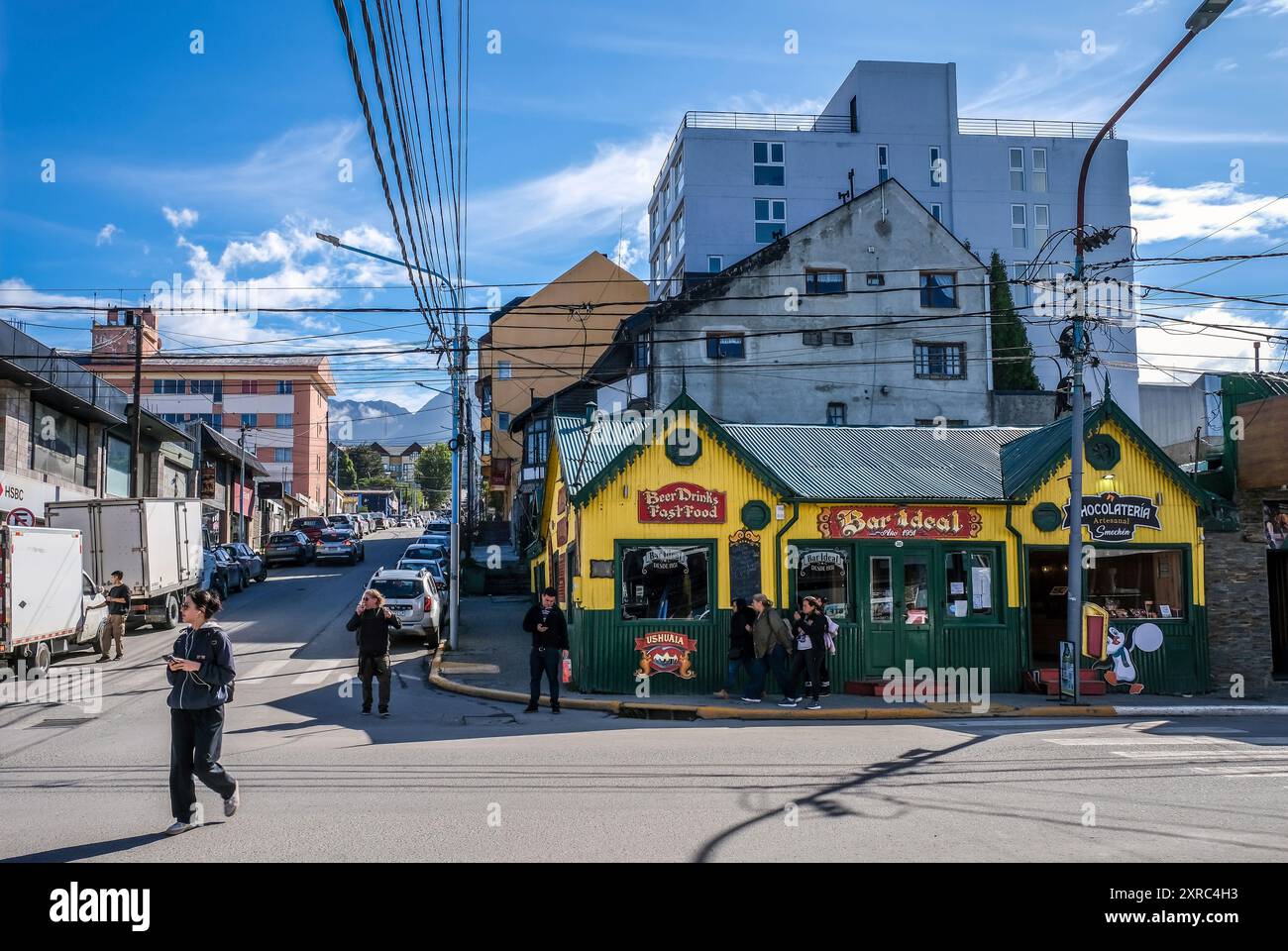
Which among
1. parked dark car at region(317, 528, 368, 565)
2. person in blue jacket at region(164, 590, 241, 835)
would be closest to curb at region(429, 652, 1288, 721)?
person in blue jacket at region(164, 590, 241, 835)

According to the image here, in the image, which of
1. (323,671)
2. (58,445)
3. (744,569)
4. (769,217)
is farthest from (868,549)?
(769,217)

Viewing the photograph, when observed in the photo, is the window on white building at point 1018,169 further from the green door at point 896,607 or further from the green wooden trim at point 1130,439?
the green door at point 896,607

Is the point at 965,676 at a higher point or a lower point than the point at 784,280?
lower

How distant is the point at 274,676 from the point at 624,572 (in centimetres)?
652

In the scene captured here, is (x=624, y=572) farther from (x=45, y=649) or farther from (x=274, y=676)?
(x=45, y=649)

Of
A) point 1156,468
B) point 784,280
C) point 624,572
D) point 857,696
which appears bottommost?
point 857,696

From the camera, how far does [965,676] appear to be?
1825 cm

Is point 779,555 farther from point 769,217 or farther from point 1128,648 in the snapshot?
point 769,217

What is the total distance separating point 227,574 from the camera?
33.8m

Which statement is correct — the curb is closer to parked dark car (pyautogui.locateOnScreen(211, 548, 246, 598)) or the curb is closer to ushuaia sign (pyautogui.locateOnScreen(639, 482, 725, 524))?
ushuaia sign (pyautogui.locateOnScreen(639, 482, 725, 524))

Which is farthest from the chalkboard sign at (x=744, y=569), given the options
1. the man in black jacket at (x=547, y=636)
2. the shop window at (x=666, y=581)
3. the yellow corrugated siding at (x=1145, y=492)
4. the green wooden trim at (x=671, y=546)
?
the yellow corrugated siding at (x=1145, y=492)

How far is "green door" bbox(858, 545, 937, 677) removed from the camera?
59.8ft
